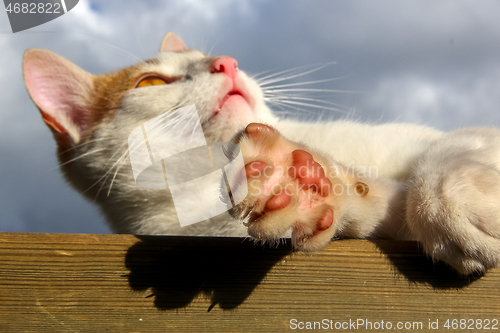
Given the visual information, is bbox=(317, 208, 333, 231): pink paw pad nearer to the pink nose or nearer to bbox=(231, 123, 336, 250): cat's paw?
bbox=(231, 123, 336, 250): cat's paw

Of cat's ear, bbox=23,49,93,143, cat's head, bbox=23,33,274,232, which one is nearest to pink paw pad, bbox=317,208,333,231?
cat's head, bbox=23,33,274,232

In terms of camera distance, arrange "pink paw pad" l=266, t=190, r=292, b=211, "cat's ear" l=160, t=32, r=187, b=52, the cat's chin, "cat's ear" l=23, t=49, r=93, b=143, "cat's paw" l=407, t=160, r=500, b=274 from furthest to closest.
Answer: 1. "cat's ear" l=160, t=32, r=187, b=52
2. "cat's ear" l=23, t=49, r=93, b=143
3. the cat's chin
4. "cat's paw" l=407, t=160, r=500, b=274
5. "pink paw pad" l=266, t=190, r=292, b=211

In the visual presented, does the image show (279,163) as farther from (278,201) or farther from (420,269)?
(420,269)

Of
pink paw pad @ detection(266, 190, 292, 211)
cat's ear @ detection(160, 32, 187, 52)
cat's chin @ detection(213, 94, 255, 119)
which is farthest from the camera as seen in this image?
cat's ear @ detection(160, 32, 187, 52)

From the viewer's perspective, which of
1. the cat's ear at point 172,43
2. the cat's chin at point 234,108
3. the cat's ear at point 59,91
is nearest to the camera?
the cat's chin at point 234,108

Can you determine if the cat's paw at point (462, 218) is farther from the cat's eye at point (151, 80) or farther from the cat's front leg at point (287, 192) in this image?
the cat's eye at point (151, 80)

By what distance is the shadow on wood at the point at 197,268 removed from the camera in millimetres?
→ 743

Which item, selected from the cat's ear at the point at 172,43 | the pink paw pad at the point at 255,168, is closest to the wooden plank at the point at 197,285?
the pink paw pad at the point at 255,168

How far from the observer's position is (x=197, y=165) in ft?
4.35

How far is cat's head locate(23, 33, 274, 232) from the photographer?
1281mm

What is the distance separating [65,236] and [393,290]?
0.71m

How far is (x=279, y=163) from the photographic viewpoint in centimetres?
62

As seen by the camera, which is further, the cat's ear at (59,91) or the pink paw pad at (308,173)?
the cat's ear at (59,91)

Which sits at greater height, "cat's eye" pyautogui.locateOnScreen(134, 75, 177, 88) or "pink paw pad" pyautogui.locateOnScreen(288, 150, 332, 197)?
"pink paw pad" pyautogui.locateOnScreen(288, 150, 332, 197)
